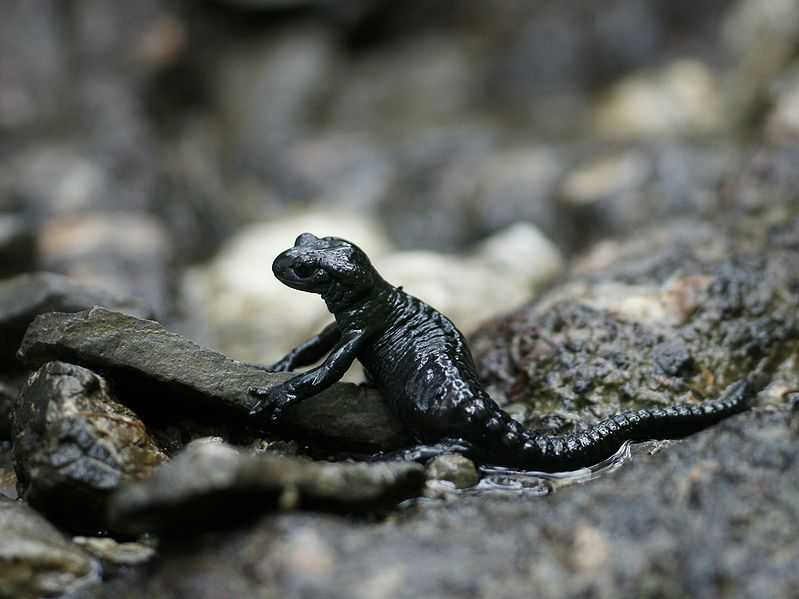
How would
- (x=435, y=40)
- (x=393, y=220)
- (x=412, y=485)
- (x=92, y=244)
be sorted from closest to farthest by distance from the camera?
1. (x=412, y=485)
2. (x=92, y=244)
3. (x=393, y=220)
4. (x=435, y=40)

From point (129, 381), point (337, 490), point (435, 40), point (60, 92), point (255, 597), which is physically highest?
point (435, 40)

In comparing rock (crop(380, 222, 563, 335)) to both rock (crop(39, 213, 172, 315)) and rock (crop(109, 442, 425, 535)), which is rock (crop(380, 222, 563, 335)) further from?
rock (crop(109, 442, 425, 535))

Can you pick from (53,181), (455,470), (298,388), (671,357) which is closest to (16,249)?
(53,181)

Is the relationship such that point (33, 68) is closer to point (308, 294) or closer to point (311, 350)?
point (308, 294)

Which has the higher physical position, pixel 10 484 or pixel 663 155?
pixel 663 155

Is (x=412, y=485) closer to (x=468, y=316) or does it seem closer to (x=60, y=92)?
(x=468, y=316)

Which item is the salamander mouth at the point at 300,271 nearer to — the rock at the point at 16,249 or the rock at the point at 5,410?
the rock at the point at 5,410

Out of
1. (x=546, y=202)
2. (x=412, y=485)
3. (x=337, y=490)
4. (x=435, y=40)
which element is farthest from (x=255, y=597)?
(x=435, y=40)
